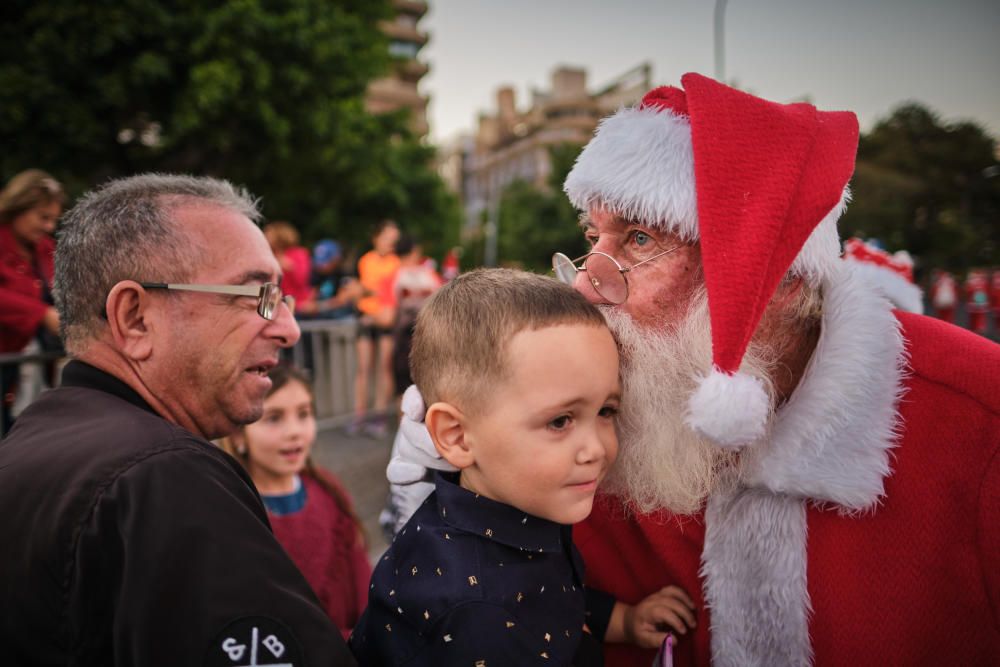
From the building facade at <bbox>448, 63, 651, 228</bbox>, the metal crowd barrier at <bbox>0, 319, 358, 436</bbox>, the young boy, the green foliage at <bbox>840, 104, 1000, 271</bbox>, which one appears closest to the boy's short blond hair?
the young boy

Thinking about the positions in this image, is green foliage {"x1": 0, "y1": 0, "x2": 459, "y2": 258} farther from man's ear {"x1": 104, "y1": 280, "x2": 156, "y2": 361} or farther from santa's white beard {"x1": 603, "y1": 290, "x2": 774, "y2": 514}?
santa's white beard {"x1": 603, "y1": 290, "x2": 774, "y2": 514}

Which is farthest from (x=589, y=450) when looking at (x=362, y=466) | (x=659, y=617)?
(x=362, y=466)

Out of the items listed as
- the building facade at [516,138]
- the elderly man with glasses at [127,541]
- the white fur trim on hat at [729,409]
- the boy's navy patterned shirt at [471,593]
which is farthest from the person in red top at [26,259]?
the building facade at [516,138]

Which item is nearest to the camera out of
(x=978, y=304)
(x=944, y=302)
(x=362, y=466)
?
(x=362, y=466)

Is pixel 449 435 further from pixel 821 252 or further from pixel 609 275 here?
pixel 821 252

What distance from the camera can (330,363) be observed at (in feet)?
22.5

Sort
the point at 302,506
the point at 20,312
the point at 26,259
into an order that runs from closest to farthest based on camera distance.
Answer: the point at 302,506, the point at 20,312, the point at 26,259

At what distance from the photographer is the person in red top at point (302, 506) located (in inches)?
113

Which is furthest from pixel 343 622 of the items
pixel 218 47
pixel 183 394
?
pixel 218 47

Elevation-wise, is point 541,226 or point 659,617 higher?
point 659,617

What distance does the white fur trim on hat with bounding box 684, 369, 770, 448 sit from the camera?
1252mm

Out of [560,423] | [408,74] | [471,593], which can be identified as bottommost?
[408,74]

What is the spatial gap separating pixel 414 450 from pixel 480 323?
41 cm

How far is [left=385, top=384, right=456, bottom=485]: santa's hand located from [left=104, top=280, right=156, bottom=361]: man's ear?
27.1 inches
